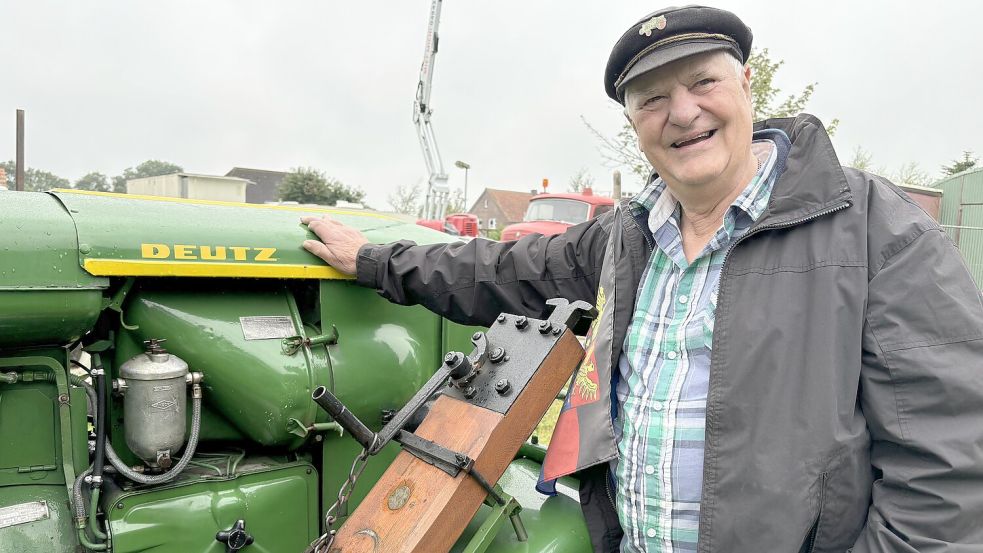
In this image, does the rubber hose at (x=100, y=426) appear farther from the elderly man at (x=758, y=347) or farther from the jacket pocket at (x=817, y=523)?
the jacket pocket at (x=817, y=523)

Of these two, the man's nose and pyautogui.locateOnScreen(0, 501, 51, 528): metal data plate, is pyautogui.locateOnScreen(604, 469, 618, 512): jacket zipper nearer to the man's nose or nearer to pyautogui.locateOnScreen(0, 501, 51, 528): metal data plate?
the man's nose

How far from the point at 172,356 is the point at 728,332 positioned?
128 centimetres

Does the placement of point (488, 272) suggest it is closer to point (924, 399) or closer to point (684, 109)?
point (684, 109)

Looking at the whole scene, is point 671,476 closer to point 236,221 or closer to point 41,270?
point 236,221

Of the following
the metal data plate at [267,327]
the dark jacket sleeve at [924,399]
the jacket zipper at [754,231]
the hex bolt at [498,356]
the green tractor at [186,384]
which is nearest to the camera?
the dark jacket sleeve at [924,399]

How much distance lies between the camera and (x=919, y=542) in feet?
3.79

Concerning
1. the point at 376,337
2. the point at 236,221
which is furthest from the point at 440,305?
the point at 236,221

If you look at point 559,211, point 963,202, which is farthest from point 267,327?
point 963,202

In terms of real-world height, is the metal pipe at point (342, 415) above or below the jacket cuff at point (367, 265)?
below

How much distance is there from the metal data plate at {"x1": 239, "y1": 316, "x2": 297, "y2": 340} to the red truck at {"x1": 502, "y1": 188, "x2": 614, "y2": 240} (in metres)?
9.05

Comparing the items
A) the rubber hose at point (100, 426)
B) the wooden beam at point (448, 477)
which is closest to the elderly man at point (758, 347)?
the wooden beam at point (448, 477)

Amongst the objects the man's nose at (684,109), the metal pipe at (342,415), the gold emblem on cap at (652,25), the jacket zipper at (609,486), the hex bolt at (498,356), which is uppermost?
the gold emblem on cap at (652,25)

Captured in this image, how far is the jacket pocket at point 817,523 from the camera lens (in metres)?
1.23

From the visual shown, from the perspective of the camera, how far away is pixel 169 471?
5.38 feet
